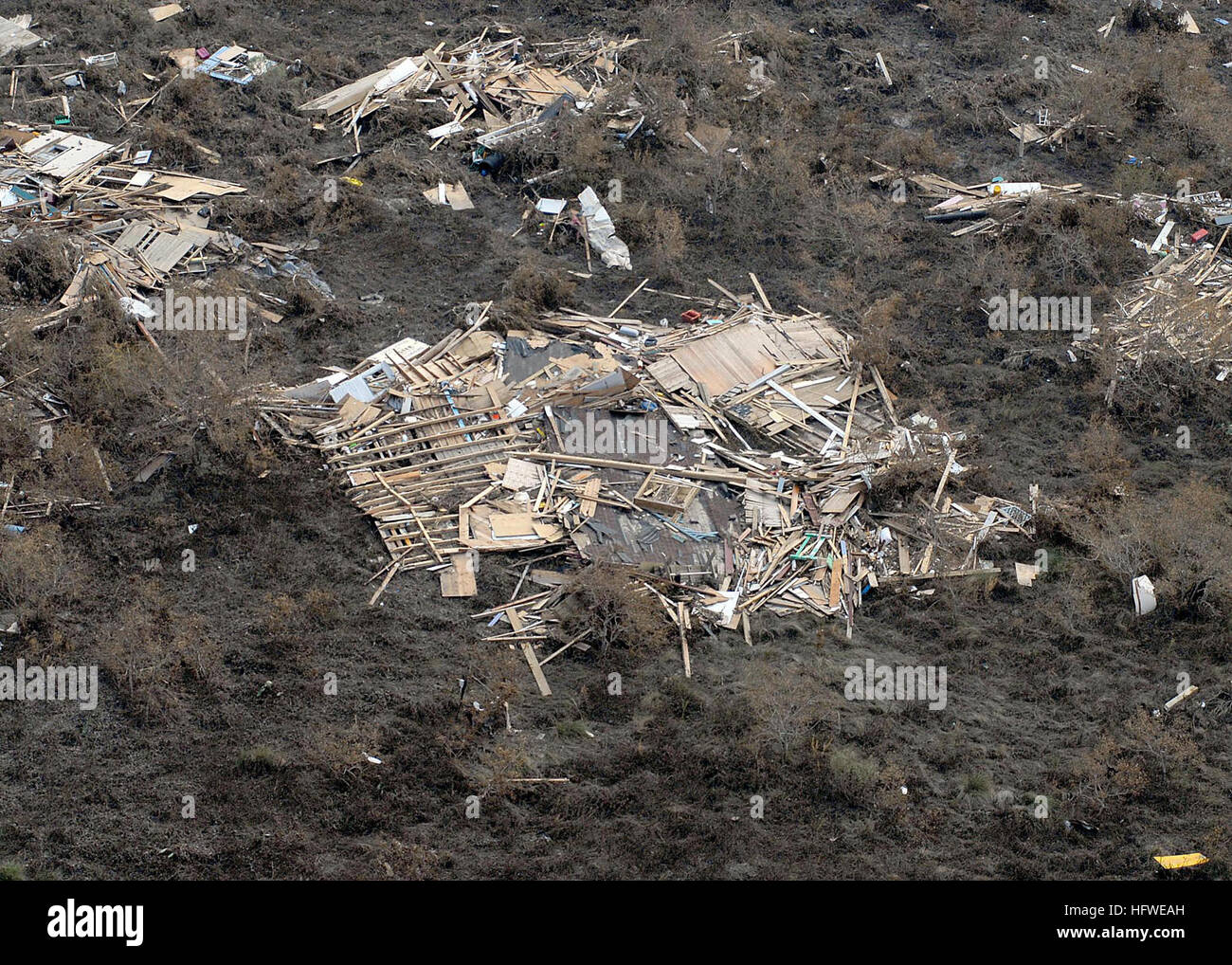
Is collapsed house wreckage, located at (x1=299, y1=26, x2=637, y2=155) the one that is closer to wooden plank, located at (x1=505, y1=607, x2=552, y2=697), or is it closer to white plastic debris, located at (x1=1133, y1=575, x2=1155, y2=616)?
wooden plank, located at (x1=505, y1=607, x2=552, y2=697)

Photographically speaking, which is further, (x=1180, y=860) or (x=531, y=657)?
(x=531, y=657)

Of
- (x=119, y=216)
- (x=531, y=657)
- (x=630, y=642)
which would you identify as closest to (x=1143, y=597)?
(x=630, y=642)

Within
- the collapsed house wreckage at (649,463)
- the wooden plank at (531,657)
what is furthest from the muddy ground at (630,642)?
the collapsed house wreckage at (649,463)

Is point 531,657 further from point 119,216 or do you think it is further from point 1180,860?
point 119,216

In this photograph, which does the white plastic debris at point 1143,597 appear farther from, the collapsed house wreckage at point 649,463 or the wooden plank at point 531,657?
the wooden plank at point 531,657

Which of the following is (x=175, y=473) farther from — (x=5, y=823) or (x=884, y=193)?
(x=884, y=193)

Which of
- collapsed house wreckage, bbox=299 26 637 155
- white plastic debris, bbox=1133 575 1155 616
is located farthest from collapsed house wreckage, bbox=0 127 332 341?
white plastic debris, bbox=1133 575 1155 616
